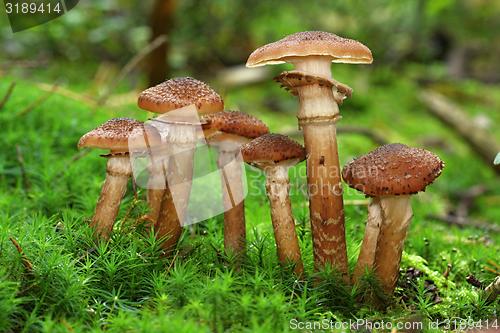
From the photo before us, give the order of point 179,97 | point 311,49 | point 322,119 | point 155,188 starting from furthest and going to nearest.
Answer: point 155,188
point 322,119
point 179,97
point 311,49

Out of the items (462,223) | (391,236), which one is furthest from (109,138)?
(462,223)

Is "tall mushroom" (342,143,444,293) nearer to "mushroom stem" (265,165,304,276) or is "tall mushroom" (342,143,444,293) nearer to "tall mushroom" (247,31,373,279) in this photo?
"tall mushroom" (247,31,373,279)

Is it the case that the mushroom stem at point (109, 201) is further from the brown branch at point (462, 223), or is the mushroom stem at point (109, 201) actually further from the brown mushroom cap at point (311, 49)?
the brown branch at point (462, 223)

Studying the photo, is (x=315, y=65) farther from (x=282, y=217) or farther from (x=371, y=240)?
(x=371, y=240)

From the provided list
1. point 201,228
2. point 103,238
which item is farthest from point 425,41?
point 103,238

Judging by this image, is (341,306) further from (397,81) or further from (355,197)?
(397,81)

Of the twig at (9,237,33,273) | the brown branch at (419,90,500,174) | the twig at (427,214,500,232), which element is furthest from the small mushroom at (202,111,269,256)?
the brown branch at (419,90,500,174)
